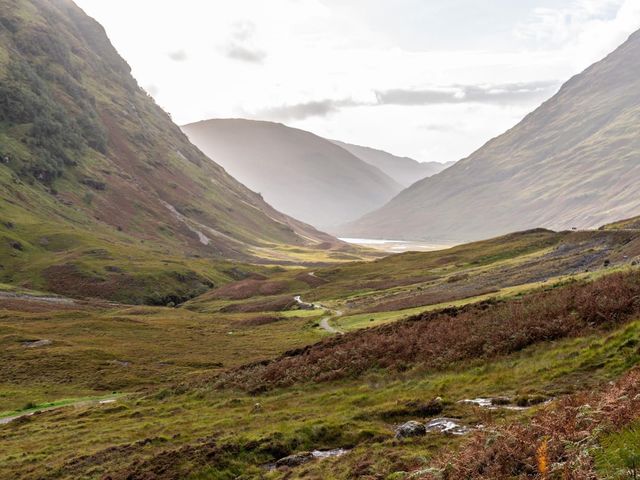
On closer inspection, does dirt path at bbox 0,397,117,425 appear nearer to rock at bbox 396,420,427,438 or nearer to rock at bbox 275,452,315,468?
rock at bbox 275,452,315,468

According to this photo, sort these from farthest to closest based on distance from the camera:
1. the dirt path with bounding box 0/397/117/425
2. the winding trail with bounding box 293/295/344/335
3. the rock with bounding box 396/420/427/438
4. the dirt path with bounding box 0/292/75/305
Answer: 1. the dirt path with bounding box 0/292/75/305
2. the winding trail with bounding box 293/295/344/335
3. the dirt path with bounding box 0/397/117/425
4. the rock with bounding box 396/420/427/438

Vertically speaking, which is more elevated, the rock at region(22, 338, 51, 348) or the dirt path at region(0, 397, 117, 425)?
the rock at region(22, 338, 51, 348)

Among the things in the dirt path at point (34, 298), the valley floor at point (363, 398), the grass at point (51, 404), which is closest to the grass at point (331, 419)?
the valley floor at point (363, 398)

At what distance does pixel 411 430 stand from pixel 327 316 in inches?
2504

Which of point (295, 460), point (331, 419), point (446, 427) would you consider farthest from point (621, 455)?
point (331, 419)

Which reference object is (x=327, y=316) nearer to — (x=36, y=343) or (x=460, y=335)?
(x=36, y=343)

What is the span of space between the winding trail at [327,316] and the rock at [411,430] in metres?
36.1

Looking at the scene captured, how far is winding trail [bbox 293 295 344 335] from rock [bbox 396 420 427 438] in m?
36.1

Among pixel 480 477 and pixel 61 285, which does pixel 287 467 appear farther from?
pixel 61 285

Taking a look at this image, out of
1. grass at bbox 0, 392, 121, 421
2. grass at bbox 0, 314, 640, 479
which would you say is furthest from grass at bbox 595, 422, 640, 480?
grass at bbox 0, 392, 121, 421

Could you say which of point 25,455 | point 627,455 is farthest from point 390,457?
point 25,455

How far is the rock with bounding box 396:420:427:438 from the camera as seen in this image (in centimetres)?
2048

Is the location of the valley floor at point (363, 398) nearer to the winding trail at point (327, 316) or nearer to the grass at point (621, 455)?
the grass at point (621, 455)

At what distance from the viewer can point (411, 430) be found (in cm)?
2069
